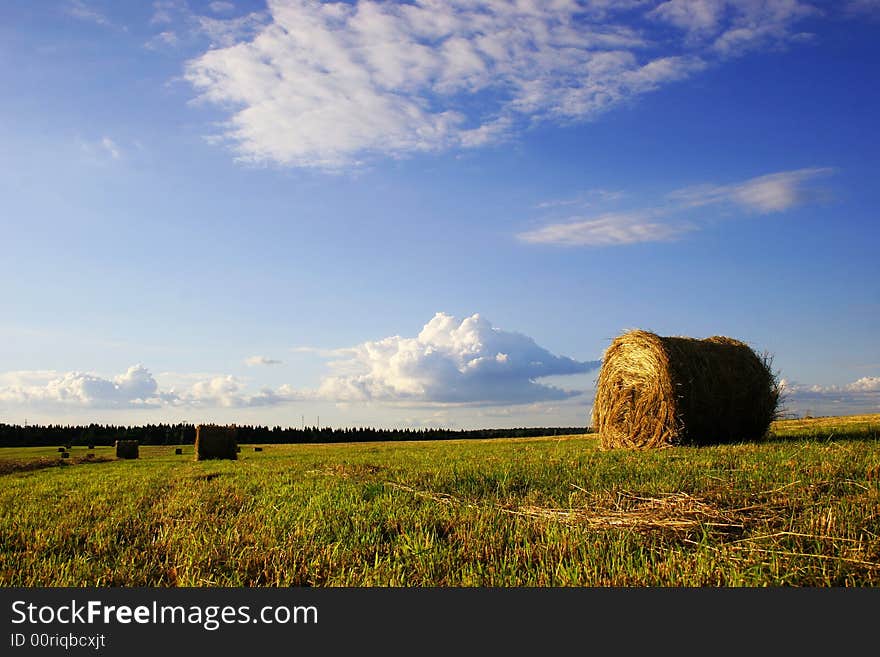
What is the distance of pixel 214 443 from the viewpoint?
2983cm

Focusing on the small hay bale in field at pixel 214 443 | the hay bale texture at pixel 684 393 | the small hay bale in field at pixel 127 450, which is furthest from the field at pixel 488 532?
the small hay bale in field at pixel 127 450

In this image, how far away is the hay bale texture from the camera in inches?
635

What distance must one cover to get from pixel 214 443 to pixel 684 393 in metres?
21.4

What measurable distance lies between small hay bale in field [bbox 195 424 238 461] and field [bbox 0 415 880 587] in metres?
20.7

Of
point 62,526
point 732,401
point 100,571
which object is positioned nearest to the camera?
point 100,571

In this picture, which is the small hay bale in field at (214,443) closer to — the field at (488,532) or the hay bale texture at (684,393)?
the hay bale texture at (684,393)

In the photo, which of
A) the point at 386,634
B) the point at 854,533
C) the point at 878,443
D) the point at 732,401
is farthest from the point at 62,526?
the point at 732,401

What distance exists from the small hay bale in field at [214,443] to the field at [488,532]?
2072 centimetres

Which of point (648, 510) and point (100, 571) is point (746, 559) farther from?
point (100, 571)

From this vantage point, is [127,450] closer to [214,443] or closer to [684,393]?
[214,443]

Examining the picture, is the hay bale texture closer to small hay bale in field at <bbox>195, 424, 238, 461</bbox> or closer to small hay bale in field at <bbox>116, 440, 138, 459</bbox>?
small hay bale in field at <bbox>195, 424, 238, 461</bbox>

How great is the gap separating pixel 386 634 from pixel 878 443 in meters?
12.5

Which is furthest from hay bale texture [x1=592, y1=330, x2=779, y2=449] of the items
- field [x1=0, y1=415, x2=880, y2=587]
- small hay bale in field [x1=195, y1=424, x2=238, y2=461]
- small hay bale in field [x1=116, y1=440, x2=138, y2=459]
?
small hay bale in field [x1=116, y1=440, x2=138, y2=459]

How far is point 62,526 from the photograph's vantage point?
7012 millimetres
